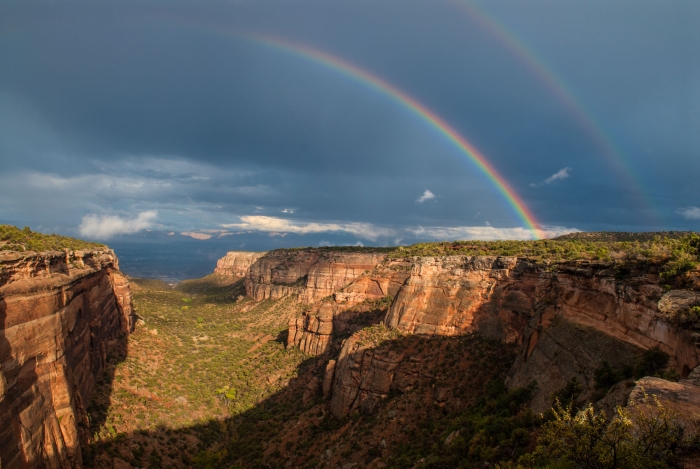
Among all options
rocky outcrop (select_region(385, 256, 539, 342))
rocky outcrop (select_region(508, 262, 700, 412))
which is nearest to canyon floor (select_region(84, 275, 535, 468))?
rocky outcrop (select_region(385, 256, 539, 342))

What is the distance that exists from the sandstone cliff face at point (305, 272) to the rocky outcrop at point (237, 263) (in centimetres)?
4622

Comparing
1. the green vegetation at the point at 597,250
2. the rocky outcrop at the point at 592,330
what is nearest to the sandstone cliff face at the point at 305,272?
the green vegetation at the point at 597,250

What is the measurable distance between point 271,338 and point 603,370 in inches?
2800

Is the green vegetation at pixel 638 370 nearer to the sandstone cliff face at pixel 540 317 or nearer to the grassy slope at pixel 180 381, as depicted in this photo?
the sandstone cliff face at pixel 540 317

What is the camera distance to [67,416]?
24938mm

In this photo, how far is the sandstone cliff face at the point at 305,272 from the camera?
10181 cm

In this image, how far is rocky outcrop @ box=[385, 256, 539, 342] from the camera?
Answer: 3628 centimetres

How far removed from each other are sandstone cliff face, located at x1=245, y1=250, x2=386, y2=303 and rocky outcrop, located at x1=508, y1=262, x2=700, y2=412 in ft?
238

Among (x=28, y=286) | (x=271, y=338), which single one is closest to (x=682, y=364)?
(x=28, y=286)

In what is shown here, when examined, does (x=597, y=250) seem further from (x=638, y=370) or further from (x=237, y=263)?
(x=237, y=263)

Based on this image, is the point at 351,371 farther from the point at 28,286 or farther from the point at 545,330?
the point at 28,286

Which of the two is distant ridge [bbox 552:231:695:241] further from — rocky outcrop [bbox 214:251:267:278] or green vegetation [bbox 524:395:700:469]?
rocky outcrop [bbox 214:251:267:278]

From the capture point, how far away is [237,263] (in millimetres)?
181375

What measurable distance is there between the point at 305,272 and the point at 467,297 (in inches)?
3212
